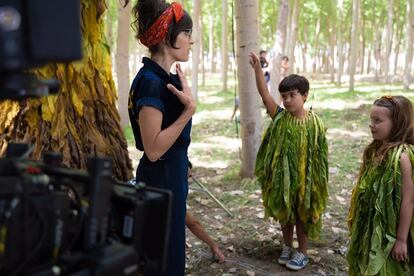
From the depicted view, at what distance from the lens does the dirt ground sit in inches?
158

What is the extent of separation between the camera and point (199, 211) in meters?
5.55

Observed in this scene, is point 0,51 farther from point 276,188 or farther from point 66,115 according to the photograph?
point 276,188

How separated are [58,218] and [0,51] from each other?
1.58ft

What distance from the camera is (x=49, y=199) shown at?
1.31 metres

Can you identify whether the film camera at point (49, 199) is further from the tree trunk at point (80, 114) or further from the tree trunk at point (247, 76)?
the tree trunk at point (247, 76)

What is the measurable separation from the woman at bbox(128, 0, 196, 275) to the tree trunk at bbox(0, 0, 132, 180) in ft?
4.24

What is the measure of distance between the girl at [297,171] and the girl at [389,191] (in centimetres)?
90

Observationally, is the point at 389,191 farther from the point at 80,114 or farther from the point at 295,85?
the point at 80,114

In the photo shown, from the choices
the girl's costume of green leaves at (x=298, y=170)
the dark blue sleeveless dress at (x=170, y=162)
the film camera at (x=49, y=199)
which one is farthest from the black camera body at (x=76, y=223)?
the girl's costume of green leaves at (x=298, y=170)

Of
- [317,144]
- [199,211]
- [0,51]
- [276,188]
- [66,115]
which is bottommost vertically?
[199,211]

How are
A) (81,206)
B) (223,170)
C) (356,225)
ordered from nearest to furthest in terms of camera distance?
(81,206) < (356,225) < (223,170)

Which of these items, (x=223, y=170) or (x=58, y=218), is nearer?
(x=58, y=218)

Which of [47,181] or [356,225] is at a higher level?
[47,181]

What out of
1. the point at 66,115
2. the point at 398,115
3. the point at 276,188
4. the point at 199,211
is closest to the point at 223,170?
the point at 199,211
